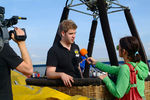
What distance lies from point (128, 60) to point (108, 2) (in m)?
3.52

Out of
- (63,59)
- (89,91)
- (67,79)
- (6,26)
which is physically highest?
(6,26)

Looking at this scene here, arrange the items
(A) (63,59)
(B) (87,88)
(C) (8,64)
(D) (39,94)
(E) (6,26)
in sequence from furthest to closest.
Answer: (A) (63,59) → (B) (87,88) → (D) (39,94) → (C) (8,64) → (E) (6,26)

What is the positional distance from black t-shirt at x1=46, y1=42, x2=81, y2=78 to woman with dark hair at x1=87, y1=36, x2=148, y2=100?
1.22ft

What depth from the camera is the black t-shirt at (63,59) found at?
1.73 metres

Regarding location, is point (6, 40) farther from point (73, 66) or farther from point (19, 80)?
point (19, 80)

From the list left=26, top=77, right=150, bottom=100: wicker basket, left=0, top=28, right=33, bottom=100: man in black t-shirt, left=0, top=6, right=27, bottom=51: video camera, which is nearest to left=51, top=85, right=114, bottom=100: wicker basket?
left=26, top=77, right=150, bottom=100: wicker basket

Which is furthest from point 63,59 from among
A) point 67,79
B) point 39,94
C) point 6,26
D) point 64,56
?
point 6,26

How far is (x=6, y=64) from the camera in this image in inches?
46.6

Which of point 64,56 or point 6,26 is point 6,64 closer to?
point 6,26

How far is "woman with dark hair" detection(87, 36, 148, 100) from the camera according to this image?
1439 millimetres

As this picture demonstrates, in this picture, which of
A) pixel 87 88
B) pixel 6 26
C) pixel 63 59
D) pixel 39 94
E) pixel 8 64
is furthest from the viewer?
pixel 63 59

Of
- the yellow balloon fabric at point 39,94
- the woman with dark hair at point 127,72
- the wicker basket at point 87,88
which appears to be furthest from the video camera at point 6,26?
the woman with dark hair at point 127,72

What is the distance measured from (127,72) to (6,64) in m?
0.86

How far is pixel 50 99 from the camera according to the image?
1346 mm
